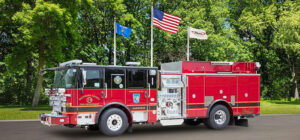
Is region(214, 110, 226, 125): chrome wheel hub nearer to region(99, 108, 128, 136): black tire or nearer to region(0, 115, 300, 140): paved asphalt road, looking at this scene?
region(0, 115, 300, 140): paved asphalt road

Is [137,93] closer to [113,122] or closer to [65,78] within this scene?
[113,122]

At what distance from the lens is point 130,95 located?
40.6 feet

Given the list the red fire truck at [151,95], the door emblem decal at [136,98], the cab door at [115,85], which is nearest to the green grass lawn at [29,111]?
the red fire truck at [151,95]

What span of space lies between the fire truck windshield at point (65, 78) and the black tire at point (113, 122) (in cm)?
154

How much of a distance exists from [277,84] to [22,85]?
117 ft

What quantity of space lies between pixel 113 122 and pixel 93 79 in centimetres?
164

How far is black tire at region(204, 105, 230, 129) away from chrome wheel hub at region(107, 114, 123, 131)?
3924 millimetres

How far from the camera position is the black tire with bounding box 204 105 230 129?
1398 centimetres

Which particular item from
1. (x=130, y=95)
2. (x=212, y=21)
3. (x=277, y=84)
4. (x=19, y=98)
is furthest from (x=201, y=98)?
(x=277, y=84)

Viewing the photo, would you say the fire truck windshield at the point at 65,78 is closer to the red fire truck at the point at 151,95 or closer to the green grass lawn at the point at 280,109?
the red fire truck at the point at 151,95

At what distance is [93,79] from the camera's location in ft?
38.8

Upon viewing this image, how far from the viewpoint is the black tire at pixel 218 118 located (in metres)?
14.0

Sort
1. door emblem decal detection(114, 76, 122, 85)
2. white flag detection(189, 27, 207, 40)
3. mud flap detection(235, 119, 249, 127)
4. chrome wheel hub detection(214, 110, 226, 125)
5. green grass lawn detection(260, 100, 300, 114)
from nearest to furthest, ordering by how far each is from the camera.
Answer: door emblem decal detection(114, 76, 122, 85) < chrome wheel hub detection(214, 110, 226, 125) < mud flap detection(235, 119, 249, 127) < white flag detection(189, 27, 207, 40) < green grass lawn detection(260, 100, 300, 114)

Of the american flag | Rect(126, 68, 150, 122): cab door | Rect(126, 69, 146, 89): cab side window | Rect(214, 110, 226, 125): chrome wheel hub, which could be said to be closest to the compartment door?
Rect(214, 110, 226, 125): chrome wheel hub
